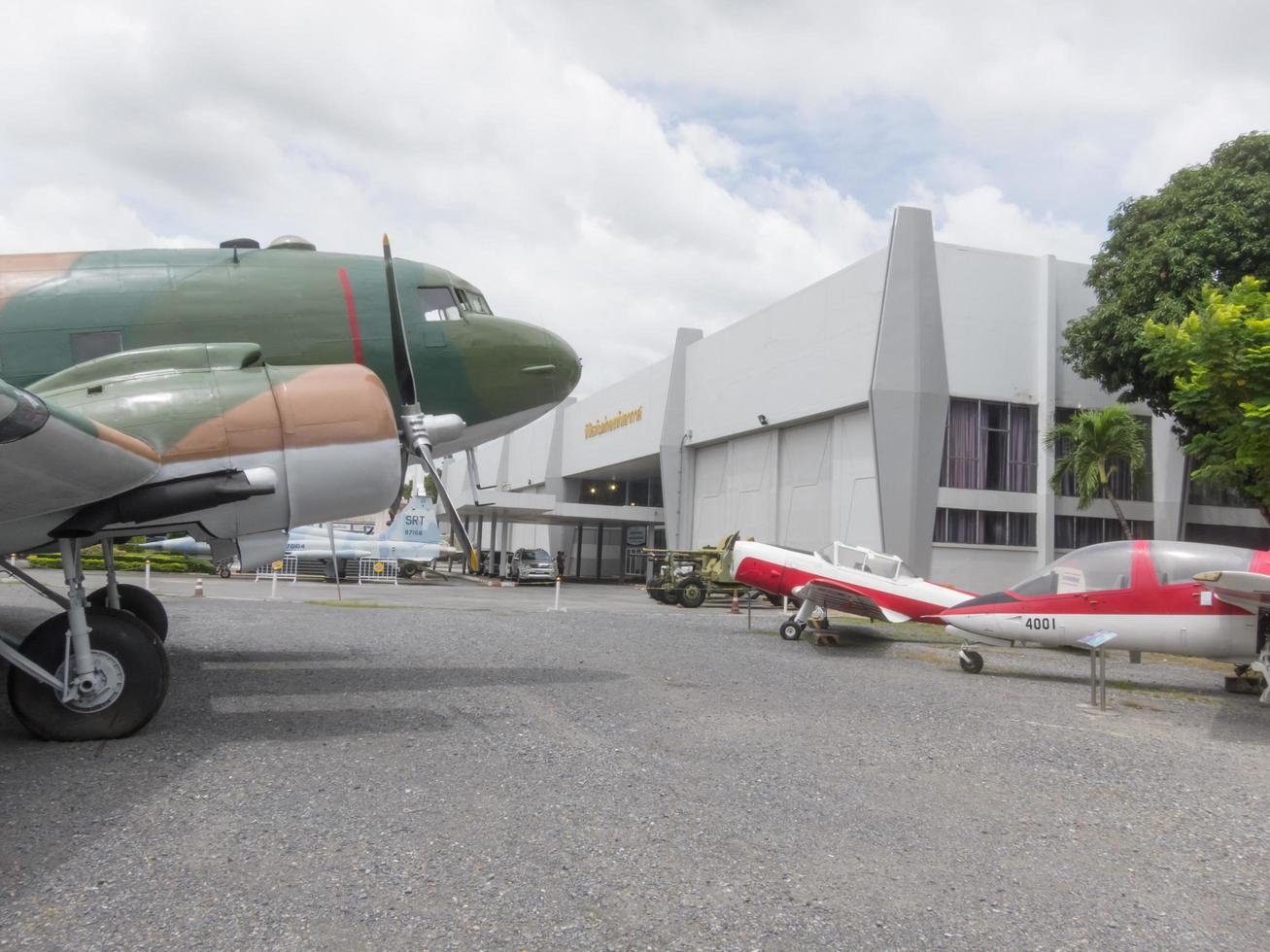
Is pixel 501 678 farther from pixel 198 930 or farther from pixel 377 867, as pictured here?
pixel 198 930

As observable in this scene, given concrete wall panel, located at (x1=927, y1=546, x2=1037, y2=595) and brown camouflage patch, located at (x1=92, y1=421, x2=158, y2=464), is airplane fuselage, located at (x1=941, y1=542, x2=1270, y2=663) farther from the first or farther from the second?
concrete wall panel, located at (x1=927, y1=546, x2=1037, y2=595)

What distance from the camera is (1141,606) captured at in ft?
41.3

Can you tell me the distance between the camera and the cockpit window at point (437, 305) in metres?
10.1

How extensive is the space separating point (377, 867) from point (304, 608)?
15.2 metres

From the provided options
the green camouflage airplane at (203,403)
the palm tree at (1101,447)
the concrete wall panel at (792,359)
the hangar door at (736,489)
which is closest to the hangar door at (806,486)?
the hangar door at (736,489)

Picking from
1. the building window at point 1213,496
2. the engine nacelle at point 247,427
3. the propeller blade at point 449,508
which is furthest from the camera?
the building window at point 1213,496

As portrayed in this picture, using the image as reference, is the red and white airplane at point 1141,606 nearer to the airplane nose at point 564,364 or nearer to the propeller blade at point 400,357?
the airplane nose at point 564,364

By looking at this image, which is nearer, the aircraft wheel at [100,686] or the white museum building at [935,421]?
the aircraft wheel at [100,686]

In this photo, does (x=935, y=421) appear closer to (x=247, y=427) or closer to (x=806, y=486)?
(x=806, y=486)

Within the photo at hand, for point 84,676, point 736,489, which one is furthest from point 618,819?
point 736,489

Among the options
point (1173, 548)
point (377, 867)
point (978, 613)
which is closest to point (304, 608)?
point (978, 613)

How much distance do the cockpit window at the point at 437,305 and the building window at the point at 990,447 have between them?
2402 centimetres

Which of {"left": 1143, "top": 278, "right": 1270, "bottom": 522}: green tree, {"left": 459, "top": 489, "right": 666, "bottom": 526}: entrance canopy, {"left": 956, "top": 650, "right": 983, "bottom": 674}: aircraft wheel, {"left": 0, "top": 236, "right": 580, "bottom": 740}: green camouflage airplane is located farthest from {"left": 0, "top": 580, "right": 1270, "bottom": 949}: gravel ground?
{"left": 459, "top": 489, "right": 666, "bottom": 526}: entrance canopy

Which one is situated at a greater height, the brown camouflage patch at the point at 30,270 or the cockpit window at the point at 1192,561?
the brown camouflage patch at the point at 30,270
